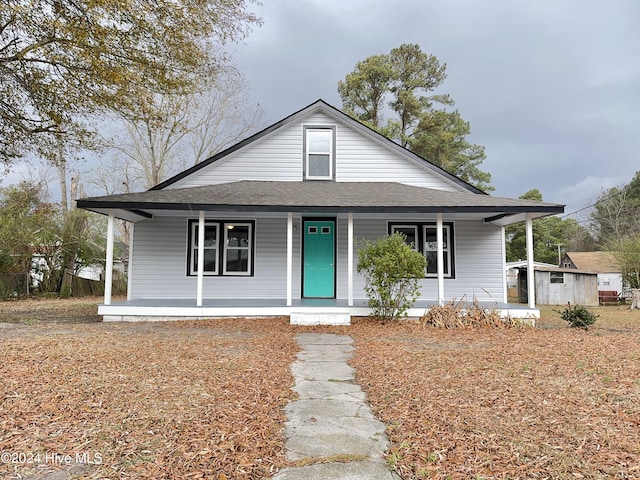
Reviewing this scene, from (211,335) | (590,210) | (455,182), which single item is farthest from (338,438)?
(590,210)

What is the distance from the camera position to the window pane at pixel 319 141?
11.3 m

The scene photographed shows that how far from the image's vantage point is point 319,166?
11.3 m

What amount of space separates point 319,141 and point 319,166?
709 millimetres

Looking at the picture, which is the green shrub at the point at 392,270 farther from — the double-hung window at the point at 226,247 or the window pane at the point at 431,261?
the double-hung window at the point at 226,247

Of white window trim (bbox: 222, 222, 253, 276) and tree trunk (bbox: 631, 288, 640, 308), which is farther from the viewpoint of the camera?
tree trunk (bbox: 631, 288, 640, 308)

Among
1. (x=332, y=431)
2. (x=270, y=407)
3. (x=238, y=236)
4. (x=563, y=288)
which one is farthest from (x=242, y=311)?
(x=563, y=288)

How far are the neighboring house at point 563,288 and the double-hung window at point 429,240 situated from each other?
306 inches

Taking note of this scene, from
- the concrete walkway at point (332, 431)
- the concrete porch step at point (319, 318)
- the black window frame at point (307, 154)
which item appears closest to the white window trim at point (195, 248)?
the black window frame at point (307, 154)

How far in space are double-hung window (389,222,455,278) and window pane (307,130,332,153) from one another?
115 inches

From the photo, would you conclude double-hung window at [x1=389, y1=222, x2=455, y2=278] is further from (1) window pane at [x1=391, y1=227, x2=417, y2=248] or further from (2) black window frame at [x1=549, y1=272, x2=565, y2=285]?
(2) black window frame at [x1=549, y1=272, x2=565, y2=285]

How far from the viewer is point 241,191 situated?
32.4 ft

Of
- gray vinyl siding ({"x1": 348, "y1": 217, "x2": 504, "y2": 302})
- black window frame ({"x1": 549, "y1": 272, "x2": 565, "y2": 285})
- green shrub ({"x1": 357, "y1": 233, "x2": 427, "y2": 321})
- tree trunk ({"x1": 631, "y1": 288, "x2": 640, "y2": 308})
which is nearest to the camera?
green shrub ({"x1": 357, "y1": 233, "x2": 427, "y2": 321})

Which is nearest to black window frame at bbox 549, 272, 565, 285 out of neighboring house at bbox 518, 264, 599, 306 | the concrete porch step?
neighboring house at bbox 518, 264, 599, 306

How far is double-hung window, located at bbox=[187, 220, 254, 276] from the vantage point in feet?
34.3
